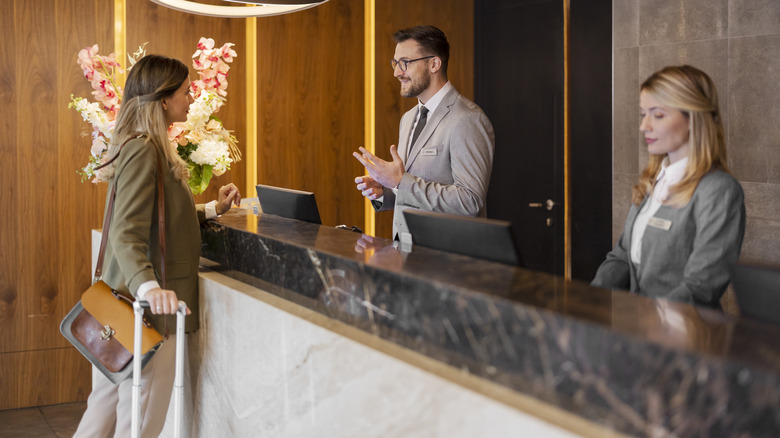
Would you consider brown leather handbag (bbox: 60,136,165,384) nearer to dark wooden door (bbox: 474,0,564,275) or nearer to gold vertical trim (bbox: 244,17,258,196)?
gold vertical trim (bbox: 244,17,258,196)

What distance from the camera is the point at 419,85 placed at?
10.7 feet

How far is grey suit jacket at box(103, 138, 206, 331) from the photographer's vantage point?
2357 millimetres

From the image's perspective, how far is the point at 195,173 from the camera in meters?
→ 3.32

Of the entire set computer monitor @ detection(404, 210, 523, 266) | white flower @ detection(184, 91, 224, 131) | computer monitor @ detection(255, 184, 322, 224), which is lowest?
computer monitor @ detection(404, 210, 523, 266)

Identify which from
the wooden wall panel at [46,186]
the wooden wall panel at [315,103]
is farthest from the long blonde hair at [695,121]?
the wooden wall panel at [46,186]

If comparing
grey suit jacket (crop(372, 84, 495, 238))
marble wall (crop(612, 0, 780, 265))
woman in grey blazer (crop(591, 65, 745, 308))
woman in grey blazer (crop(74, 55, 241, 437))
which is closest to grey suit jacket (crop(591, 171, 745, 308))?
woman in grey blazer (crop(591, 65, 745, 308))

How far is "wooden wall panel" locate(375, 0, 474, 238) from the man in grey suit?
6.02 ft

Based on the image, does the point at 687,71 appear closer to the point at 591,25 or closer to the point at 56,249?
the point at 591,25

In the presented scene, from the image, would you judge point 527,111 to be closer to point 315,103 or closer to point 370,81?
point 370,81

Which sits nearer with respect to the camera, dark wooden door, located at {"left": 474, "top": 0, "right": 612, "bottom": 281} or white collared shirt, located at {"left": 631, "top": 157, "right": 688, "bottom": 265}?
white collared shirt, located at {"left": 631, "top": 157, "right": 688, "bottom": 265}

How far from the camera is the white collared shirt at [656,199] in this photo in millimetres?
2088

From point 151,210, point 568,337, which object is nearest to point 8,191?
point 151,210

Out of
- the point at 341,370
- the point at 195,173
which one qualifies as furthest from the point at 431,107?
the point at 341,370

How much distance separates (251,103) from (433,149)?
6.97ft
